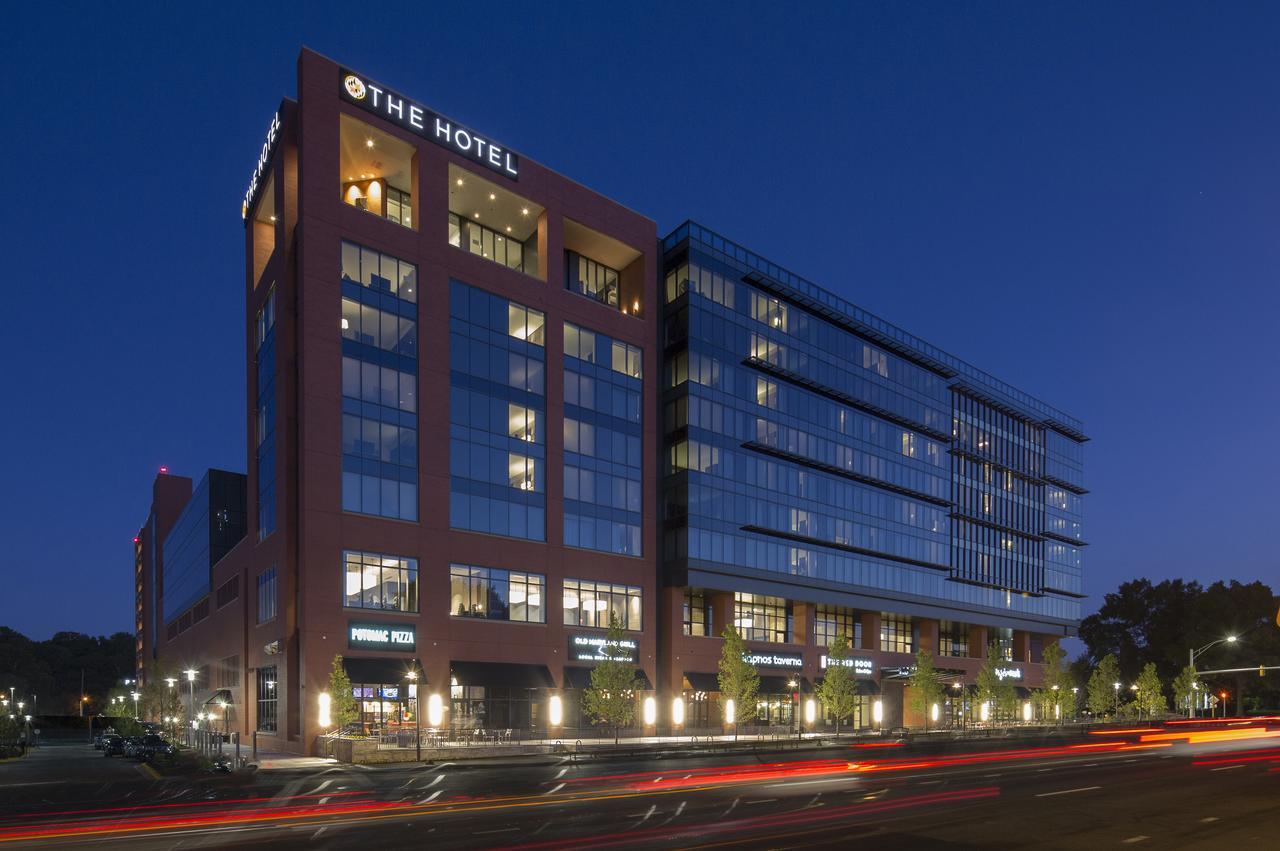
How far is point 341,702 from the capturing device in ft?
162

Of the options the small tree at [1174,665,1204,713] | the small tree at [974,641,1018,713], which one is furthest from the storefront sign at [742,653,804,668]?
the small tree at [1174,665,1204,713]

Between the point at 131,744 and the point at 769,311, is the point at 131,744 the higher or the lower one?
the lower one

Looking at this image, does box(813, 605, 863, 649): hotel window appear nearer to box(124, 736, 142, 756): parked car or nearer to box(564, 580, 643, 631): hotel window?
box(564, 580, 643, 631): hotel window

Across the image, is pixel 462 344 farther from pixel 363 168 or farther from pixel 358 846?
pixel 358 846

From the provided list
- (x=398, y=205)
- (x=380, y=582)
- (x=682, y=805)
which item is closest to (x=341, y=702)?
(x=380, y=582)

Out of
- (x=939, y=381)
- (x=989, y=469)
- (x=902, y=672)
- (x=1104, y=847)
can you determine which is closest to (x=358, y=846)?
(x=1104, y=847)

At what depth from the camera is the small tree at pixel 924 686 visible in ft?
271

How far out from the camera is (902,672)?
8794cm

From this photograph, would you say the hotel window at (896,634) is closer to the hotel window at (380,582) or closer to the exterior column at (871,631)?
the exterior column at (871,631)

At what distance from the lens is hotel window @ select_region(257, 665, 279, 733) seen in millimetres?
57531

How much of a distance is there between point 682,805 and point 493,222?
4727cm

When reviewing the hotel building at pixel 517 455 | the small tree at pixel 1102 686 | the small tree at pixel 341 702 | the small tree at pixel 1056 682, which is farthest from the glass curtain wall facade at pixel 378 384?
the small tree at pixel 1102 686

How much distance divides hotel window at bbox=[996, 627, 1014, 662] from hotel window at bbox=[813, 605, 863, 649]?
83.9 feet

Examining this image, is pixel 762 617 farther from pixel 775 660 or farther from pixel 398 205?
pixel 398 205
